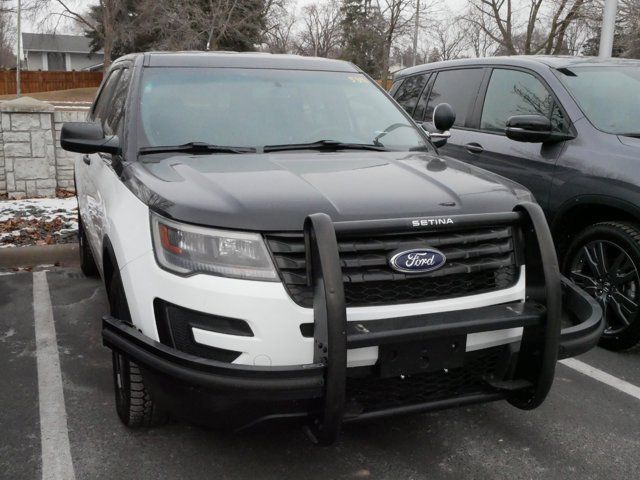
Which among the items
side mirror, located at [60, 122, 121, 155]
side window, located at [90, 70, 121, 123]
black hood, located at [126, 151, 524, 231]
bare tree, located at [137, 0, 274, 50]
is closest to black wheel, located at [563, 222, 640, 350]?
black hood, located at [126, 151, 524, 231]

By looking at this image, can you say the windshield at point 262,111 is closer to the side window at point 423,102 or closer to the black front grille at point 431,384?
the black front grille at point 431,384

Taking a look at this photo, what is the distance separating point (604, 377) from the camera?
3.86m

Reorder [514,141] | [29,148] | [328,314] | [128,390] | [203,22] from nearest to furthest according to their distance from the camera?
[328,314] → [128,390] → [514,141] → [29,148] → [203,22]

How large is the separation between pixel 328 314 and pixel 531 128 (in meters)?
2.76

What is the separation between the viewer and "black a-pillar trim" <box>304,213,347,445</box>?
225cm

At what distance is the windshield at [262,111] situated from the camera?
3.53 m

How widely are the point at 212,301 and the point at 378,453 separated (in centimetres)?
115

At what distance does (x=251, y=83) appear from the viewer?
3867mm

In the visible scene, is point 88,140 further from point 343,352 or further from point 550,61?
point 550,61

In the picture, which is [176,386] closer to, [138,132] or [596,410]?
[138,132]

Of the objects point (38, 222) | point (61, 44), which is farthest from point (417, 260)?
point (61, 44)

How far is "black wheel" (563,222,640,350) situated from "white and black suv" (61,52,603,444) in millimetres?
1112

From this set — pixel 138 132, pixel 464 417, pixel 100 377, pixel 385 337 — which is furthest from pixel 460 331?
pixel 100 377

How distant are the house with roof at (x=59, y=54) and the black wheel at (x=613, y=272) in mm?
81964
